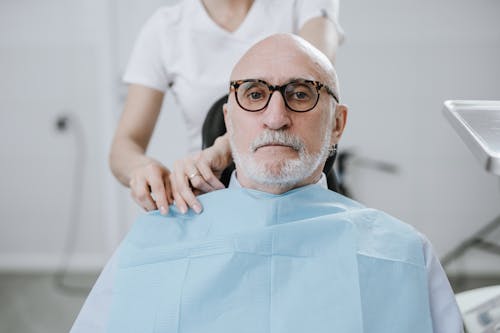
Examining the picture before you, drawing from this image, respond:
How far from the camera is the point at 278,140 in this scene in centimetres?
99

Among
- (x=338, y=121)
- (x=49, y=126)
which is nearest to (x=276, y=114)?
(x=338, y=121)

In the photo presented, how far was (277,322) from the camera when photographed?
2.95 feet

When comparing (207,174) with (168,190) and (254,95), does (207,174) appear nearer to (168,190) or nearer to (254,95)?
(168,190)

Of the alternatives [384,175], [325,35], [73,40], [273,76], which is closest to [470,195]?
[384,175]

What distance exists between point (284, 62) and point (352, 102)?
5.66 feet

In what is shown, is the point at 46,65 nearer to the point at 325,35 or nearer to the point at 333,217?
the point at 325,35

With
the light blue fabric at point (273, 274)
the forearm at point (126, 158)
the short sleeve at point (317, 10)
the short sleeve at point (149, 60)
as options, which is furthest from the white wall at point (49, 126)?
the light blue fabric at point (273, 274)

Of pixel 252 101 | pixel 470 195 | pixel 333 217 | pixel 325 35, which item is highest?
pixel 325 35

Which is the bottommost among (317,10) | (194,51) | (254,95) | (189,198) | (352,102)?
(189,198)

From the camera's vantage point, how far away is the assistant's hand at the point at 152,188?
1.05m

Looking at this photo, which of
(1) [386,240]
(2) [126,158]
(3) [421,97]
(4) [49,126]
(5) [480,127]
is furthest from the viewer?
(4) [49,126]

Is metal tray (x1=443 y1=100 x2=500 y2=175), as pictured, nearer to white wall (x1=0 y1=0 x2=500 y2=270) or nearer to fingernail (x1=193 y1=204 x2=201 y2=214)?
fingernail (x1=193 y1=204 x2=201 y2=214)

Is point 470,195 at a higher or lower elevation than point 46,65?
lower

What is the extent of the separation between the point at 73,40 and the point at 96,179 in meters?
0.83
